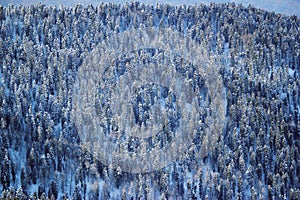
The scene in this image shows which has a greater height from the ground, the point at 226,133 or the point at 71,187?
the point at 226,133

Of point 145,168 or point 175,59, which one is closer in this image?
point 145,168

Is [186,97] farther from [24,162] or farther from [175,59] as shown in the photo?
[24,162]

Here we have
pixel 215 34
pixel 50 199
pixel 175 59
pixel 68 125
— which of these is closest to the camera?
pixel 50 199

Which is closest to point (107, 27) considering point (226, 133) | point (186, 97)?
point (186, 97)

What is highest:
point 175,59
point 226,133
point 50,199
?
point 175,59

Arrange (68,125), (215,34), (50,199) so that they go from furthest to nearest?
1. (215,34)
2. (68,125)
3. (50,199)

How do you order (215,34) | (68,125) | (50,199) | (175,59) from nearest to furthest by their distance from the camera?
(50,199)
(68,125)
(175,59)
(215,34)

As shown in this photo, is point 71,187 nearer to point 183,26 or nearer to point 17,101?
point 17,101
